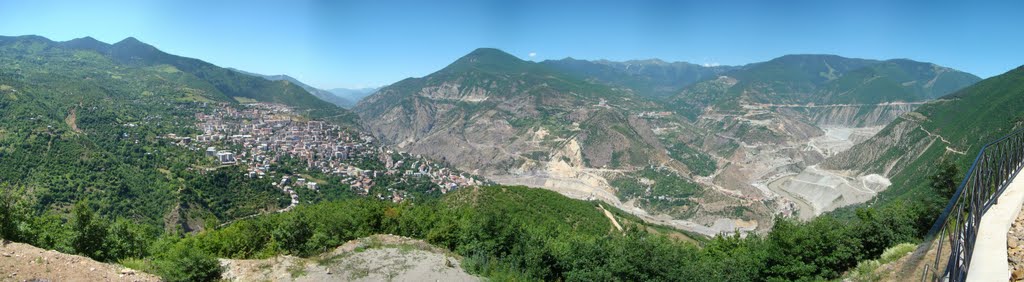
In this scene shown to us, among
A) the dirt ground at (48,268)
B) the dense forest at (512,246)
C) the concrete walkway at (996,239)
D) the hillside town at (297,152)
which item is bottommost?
the hillside town at (297,152)

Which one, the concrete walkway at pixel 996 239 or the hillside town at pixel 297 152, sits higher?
the concrete walkway at pixel 996 239

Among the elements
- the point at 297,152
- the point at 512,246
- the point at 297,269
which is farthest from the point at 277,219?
the point at 297,152

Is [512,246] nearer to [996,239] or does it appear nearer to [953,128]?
[996,239]

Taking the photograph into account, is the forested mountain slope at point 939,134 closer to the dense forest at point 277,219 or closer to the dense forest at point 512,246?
the dense forest at point 277,219

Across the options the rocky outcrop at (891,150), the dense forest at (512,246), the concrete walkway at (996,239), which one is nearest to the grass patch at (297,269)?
the dense forest at (512,246)

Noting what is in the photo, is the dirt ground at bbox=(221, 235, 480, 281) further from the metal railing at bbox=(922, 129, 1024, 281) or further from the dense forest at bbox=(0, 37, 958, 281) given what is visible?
the metal railing at bbox=(922, 129, 1024, 281)

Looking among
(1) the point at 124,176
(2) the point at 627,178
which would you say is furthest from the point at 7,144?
(2) the point at 627,178
